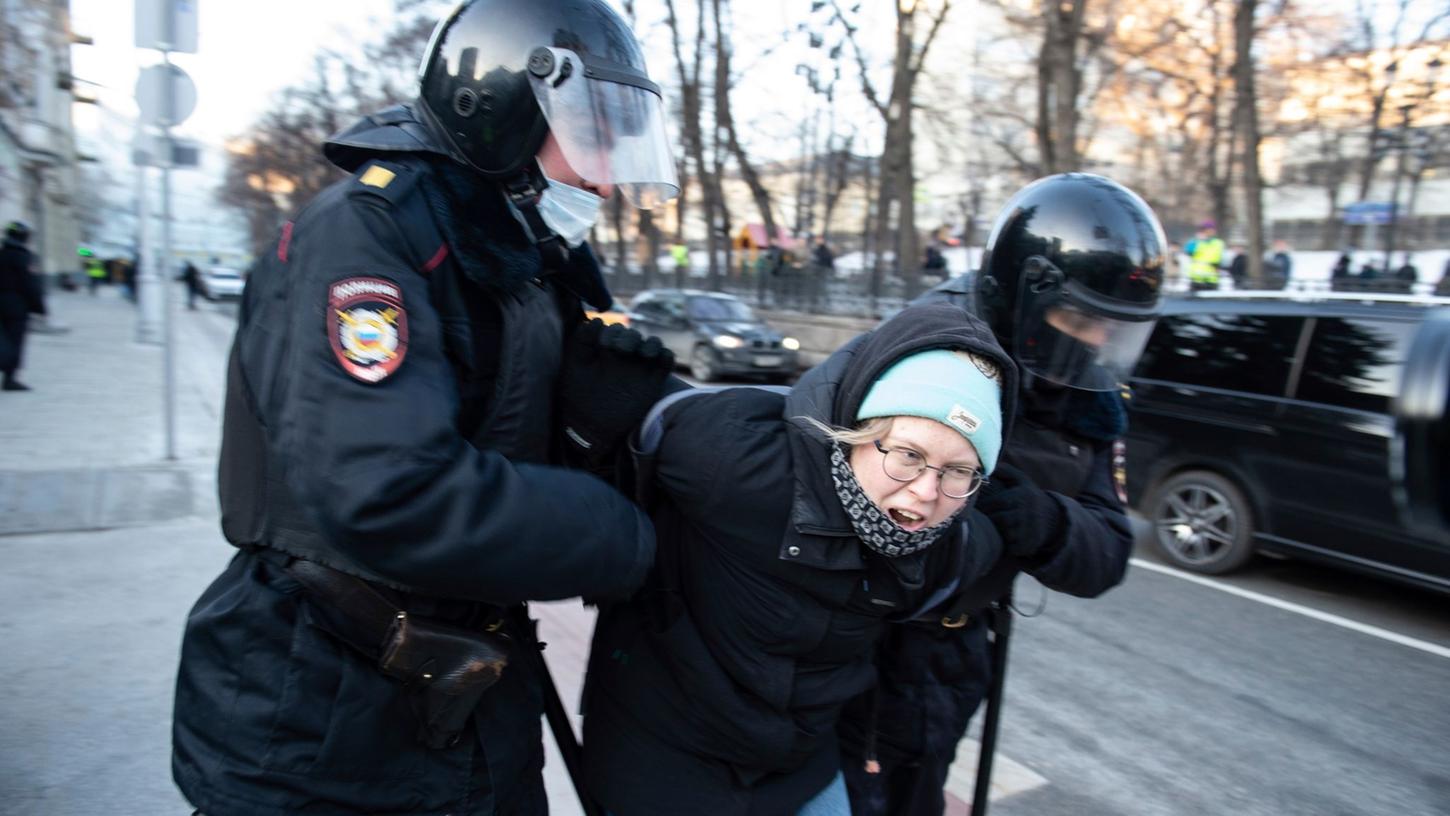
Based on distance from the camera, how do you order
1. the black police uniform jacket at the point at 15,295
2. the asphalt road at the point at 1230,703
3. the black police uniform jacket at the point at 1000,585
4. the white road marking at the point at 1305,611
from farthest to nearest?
the black police uniform jacket at the point at 15,295, the white road marking at the point at 1305,611, the asphalt road at the point at 1230,703, the black police uniform jacket at the point at 1000,585

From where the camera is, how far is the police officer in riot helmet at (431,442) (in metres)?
1.10

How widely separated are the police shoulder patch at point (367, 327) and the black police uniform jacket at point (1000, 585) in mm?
1113

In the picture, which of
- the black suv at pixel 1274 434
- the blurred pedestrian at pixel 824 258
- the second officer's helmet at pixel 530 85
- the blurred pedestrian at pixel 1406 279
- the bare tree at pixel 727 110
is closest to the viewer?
the second officer's helmet at pixel 530 85

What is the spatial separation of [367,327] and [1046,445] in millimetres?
1491

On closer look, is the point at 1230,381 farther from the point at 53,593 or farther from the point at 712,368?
the point at 712,368

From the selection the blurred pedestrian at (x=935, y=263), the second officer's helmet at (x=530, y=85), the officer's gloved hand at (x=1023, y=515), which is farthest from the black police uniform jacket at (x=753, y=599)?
the blurred pedestrian at (x=935, y=263)

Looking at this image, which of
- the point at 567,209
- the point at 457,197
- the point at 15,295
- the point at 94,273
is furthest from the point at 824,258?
the point at 94,273

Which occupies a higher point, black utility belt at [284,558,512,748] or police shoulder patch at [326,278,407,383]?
police shoulder patch at [326,278,407,383]

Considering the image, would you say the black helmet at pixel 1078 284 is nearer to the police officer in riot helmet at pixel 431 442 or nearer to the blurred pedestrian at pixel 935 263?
the police officer in riot helmet at pixel 431 442

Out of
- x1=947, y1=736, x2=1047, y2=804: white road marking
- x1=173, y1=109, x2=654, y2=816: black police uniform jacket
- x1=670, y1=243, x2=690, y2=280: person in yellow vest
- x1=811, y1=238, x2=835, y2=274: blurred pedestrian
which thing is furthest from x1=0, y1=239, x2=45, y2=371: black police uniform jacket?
x1=670, y1=243, x2=690, y2=280: person in yellow vest

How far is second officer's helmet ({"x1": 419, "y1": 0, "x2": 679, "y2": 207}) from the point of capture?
137 centimetres

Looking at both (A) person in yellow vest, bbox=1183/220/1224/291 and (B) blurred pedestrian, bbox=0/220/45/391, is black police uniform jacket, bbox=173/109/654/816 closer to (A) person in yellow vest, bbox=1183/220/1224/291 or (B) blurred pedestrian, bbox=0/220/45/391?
(B) blurred pedestrian, bbox=0/220/45/391

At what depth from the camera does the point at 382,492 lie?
1.05m

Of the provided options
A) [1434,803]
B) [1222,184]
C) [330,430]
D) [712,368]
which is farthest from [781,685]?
[1222,184]
